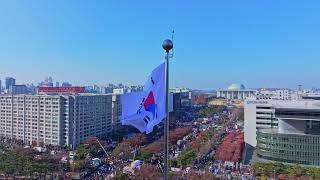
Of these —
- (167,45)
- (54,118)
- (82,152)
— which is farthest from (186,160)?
(167,45)

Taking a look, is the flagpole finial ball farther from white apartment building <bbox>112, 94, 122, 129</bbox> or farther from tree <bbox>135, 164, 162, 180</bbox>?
white apartment building <bbox>112, 94, 122, 129</bbox>

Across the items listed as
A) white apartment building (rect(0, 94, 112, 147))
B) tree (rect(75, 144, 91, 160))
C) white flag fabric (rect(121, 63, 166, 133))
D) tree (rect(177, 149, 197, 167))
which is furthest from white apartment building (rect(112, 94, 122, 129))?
white flag fabric (rect(121, 63, 166, 133))

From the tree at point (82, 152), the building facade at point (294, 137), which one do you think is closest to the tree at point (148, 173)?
the tree at point (82, 152)

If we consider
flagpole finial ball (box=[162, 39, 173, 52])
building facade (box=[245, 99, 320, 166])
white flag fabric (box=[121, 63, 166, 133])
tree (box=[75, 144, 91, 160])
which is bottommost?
tree (box=[75, 144, 91, 160])

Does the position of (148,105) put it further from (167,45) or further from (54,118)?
(54,118)

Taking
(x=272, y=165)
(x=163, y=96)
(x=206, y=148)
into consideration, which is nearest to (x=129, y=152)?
(x=206, y=148)

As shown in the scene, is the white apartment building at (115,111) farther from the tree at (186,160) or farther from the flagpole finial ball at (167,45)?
the flagpole finial ball at (167,45)
